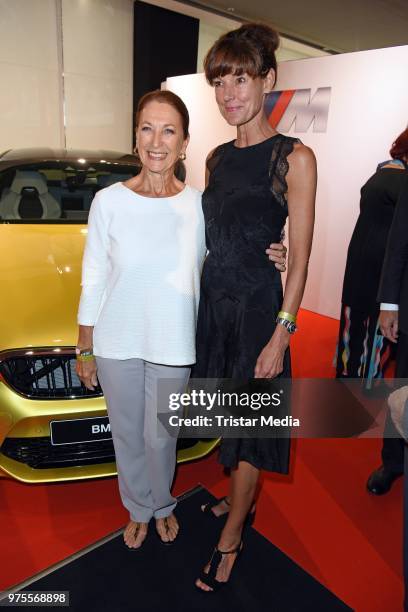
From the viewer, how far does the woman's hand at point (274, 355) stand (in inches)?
51.2

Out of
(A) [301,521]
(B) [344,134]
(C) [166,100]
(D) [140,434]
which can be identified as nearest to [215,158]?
(C) [166,100]

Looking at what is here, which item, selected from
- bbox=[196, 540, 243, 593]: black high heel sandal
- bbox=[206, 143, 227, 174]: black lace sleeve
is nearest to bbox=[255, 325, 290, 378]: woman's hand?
Result: bbox=[206, 143, 227, 174]: black lace sleeve

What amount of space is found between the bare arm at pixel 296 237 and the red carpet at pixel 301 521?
843 millimetres

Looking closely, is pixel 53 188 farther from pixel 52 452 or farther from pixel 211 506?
pixel 211 506

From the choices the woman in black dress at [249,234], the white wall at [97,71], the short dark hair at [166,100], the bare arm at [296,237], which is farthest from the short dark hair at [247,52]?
the white wall at [97,71]

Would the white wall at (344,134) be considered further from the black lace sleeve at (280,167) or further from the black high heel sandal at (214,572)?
the black high heel sandal at (214,572)

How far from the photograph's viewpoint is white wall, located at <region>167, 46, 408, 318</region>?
3.62 meters

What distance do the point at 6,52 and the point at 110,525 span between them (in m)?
5.73

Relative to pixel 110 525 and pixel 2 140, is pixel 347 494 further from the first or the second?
pixel 2 140

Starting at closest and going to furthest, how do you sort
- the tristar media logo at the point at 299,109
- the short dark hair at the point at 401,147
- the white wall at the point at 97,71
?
the short dark hair at the point at 401,147, the tristar media logo at the point at 299,109, the white wall at the point at 97,71

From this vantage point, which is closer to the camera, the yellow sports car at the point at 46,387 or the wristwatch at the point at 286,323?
the wristwatch at the point at 286,323

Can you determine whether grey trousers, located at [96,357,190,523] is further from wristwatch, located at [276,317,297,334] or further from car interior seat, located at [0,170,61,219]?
car interior seat, located at [0,170,61,219]

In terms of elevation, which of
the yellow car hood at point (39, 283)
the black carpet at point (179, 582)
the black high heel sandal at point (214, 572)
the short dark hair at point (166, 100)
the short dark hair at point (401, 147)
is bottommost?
the black carpet at point (179, 582)

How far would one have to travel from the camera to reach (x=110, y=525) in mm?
1799
